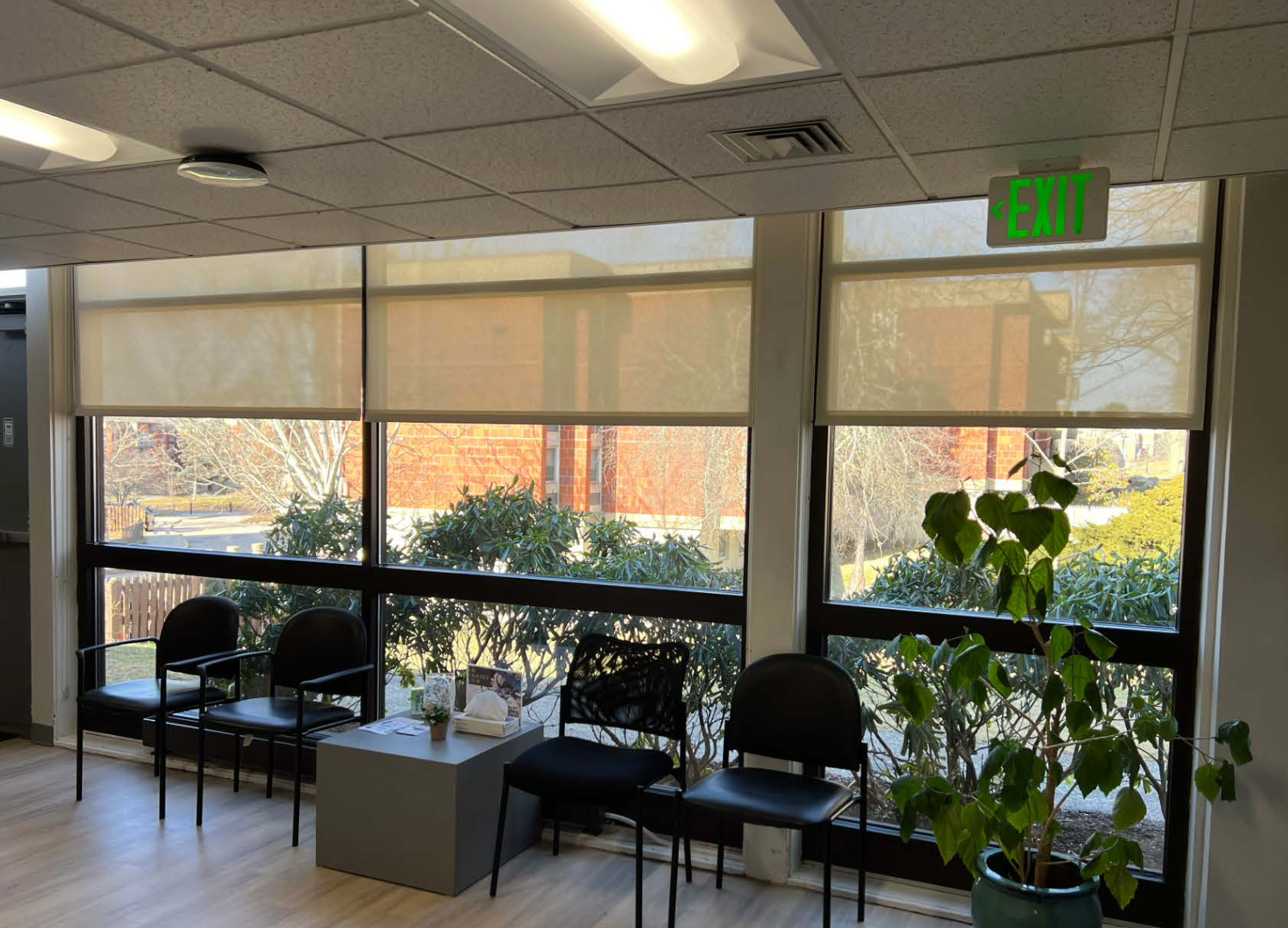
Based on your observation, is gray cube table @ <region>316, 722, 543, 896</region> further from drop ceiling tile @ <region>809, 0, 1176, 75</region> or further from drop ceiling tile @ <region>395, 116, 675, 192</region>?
drop ceiling tile @ <region>809, 0, 1176, 75</region>

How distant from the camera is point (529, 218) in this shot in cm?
345

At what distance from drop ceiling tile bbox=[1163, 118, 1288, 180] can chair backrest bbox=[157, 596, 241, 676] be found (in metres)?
4.45

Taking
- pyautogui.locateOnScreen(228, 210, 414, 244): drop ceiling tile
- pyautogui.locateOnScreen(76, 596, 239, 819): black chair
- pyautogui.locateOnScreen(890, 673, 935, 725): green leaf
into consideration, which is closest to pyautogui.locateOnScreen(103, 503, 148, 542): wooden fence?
pyautogui.locateOnScreen(76, 596, 239, 819): black chair

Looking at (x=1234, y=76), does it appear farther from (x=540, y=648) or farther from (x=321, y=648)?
(x=321, y=648)

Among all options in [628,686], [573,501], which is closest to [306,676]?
[573,501]

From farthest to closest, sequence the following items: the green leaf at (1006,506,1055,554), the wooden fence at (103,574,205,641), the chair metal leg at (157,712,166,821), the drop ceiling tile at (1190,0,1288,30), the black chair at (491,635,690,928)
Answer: the wooden fence at (103,574,205,641) → the chair metal leg at (157,712,166,821) → the black chair at (491,635,690,928) → the green leaf at (1006,506,1055,554) → the drop ceiling tile at (1190,0,1288,30)

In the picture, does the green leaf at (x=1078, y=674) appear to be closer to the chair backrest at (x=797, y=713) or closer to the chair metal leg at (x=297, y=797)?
the chair backrest at (x=797, y=713)

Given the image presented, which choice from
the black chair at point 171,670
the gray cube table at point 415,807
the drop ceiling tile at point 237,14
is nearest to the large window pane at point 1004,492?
the gray cube table at point 415,807

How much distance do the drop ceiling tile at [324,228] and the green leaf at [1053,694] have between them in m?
2.71

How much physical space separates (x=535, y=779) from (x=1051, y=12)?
293 cm

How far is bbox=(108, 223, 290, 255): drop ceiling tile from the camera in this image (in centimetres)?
379

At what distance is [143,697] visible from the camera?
4617 millimetres

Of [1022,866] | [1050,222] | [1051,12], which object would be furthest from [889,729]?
[1051,12]

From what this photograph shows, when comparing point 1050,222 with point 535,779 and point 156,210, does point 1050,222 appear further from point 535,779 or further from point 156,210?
point 156,210
